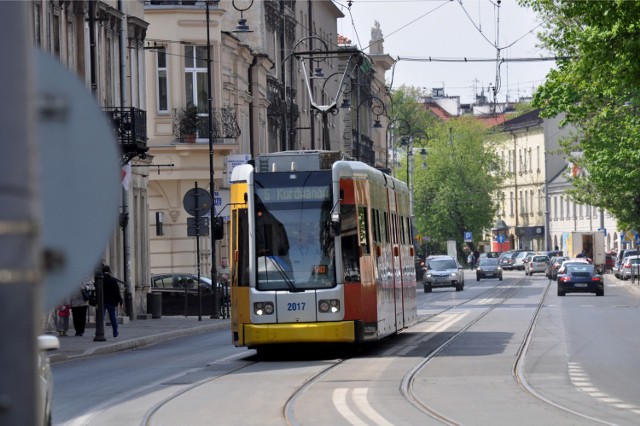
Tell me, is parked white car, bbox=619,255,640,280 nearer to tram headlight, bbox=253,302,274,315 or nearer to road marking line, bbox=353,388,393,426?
tram headlight, bbox=253,302,274,315

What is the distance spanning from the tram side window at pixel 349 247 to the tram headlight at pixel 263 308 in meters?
1.22

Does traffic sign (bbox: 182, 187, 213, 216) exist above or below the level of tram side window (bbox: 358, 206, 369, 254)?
above

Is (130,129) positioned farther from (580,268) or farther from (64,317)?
(580,268)

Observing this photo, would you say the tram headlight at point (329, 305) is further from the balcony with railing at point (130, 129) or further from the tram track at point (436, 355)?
the balcony with railing at point (130, 129)

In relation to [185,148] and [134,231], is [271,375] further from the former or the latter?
[185,148]

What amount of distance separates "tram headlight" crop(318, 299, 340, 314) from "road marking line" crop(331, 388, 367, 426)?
5349mm

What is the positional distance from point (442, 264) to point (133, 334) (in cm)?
4396

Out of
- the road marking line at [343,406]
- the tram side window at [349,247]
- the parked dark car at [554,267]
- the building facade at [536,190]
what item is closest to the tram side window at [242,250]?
the tram side window at [349,247]

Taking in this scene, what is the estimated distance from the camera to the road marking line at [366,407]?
13680 millimetres

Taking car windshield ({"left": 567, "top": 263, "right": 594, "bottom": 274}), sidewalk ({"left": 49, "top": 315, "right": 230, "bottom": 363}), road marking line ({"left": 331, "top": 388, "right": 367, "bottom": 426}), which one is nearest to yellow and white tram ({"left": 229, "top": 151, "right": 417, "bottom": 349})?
sidewalk ({"left": 49, "top": 315, "right": 230, "bottom": 363})

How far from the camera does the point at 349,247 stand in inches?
916

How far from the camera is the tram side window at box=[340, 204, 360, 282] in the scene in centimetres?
2319

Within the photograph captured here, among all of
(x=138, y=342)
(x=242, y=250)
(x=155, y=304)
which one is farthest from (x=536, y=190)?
(x=242, y=250)

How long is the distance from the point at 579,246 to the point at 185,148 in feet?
186
